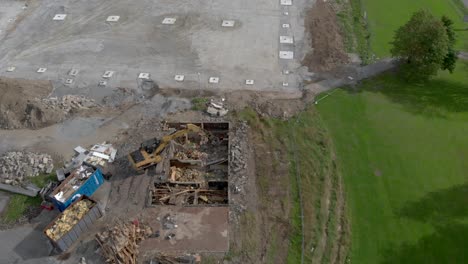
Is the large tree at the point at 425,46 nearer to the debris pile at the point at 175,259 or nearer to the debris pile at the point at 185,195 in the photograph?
the debris pile at the point at 185,195

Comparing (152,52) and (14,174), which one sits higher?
(152,52)

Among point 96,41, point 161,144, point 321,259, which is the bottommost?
point 321,259

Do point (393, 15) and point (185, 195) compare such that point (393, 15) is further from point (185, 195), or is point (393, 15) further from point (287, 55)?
point (185, 195)

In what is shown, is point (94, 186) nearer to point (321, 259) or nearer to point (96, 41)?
point (321, 259)

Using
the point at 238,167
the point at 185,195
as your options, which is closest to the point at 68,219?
the point at 185,195

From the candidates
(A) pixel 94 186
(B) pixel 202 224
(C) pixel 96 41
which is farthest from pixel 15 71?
(B) pixel 202 224
